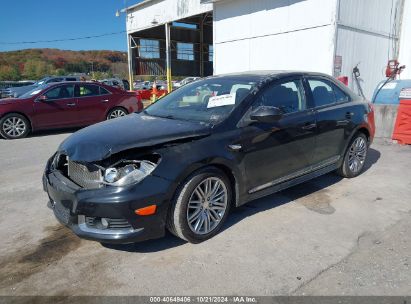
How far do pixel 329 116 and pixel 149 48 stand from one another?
22.2m

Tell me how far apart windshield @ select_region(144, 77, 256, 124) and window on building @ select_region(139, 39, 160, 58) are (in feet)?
68.9

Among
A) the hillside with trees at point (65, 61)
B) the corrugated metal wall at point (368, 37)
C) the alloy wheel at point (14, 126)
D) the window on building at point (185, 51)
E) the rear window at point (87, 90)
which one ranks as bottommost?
the alloy wheel at point (14, 126)

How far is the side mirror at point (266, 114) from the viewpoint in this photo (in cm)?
336

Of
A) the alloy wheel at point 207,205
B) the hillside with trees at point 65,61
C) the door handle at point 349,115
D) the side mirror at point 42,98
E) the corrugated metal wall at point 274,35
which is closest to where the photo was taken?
the alloy wheel at point 207,205

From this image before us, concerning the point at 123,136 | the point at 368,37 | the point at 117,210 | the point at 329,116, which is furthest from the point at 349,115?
the point at 368,37

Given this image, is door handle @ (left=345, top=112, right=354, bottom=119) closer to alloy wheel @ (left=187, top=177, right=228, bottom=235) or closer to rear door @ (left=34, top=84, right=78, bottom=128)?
alloy wheel @ (left=187, top=177, right=228, bottom=235)

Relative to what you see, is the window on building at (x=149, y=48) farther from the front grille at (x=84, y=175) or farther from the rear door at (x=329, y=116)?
the front grille at (x=84, y=175)

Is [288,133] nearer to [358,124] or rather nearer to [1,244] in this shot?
[358,124]

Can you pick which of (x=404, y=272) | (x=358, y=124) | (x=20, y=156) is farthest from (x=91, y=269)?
(x=20, y=156)

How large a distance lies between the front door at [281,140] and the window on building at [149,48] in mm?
21714

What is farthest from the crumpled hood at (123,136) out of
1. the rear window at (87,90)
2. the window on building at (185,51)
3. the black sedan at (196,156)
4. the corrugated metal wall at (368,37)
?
the window on building at (185,51)

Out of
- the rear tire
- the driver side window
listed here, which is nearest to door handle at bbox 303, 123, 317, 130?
the driver side window

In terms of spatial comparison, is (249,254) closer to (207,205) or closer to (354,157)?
(207,205)

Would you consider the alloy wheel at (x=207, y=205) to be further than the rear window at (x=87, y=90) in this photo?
No
